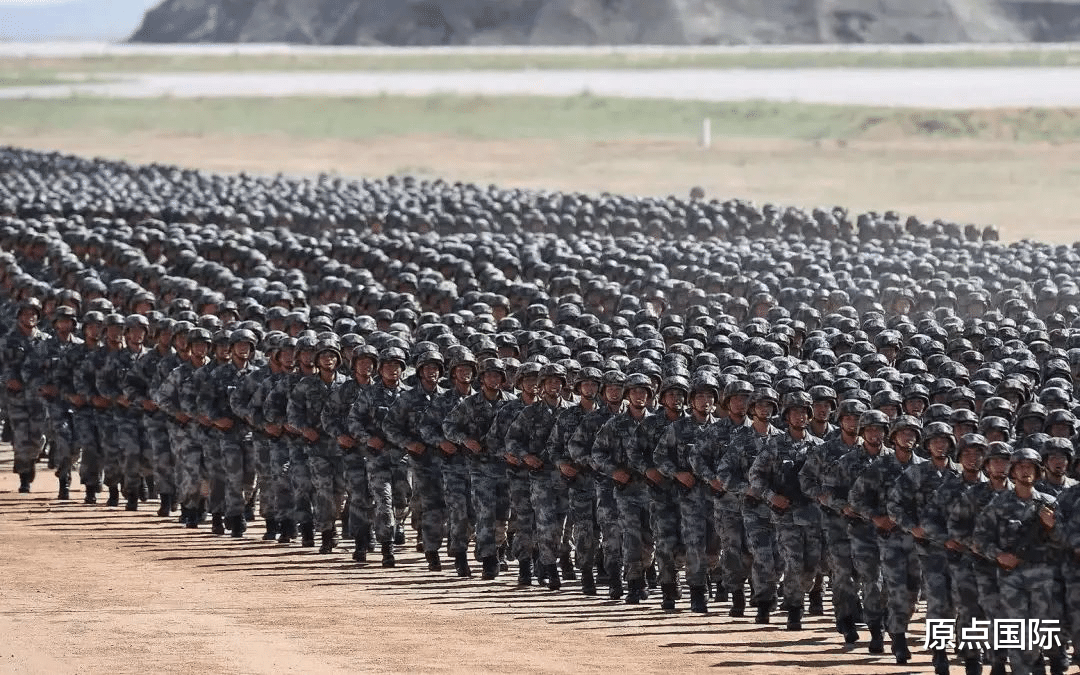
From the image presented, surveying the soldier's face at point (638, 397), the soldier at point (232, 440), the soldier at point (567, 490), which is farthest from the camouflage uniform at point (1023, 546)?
the soldier at point (232, 440)

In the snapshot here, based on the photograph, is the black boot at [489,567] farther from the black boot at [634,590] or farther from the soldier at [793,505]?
the soldier at [793,505]

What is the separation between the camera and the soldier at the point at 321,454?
57.5 feet

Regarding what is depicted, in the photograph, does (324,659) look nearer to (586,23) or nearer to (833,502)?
(833,502)

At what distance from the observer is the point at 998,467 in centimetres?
1295

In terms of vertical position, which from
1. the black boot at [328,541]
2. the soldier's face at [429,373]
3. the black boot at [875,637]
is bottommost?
the black boot at [875,637]

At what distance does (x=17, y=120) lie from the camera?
75.6 m

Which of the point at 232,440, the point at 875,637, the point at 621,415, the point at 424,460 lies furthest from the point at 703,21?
the point at 875,637

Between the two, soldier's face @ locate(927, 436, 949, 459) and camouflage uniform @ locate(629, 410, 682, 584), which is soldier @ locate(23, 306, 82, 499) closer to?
camouflage uniform @ locate(629, 410, 682, 584)

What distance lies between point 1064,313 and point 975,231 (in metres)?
11.8

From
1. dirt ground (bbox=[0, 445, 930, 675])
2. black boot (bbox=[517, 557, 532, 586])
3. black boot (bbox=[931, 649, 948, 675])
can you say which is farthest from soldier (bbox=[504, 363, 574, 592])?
black boot (bbox=[931, 649, 948, 675])

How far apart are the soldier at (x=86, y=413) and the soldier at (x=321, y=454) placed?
3.24 metres

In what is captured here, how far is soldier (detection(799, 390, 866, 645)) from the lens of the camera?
14289 mm

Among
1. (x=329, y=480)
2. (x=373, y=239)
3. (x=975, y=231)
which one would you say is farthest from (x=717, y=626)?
(x=975, y=231)

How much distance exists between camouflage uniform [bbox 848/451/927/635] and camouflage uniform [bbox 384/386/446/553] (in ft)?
13.6
